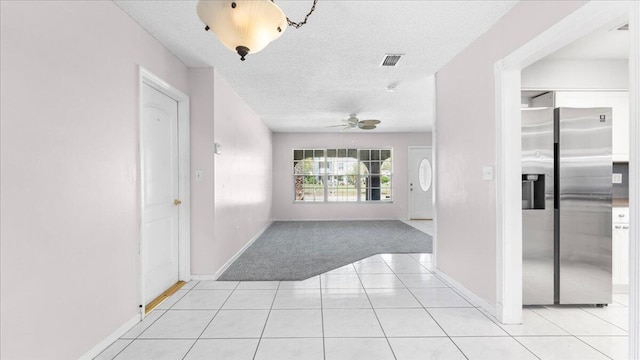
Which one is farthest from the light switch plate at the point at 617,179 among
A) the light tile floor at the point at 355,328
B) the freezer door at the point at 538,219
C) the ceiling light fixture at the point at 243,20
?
the ceiling light fixture at the point at 243,20

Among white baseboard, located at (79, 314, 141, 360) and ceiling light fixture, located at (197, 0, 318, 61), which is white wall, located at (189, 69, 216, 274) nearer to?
white baseboard, located at (79, 314, 141, 360)

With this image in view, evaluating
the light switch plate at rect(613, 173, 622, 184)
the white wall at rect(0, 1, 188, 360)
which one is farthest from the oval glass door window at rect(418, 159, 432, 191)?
the white wall at rect(0, 1, 188, 360)

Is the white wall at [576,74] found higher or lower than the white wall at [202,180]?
higher

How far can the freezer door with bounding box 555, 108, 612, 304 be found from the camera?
2.65 meters

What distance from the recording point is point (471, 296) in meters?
2.88

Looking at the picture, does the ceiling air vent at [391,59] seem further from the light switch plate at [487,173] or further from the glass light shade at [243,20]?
the glass light shade at [243,20]

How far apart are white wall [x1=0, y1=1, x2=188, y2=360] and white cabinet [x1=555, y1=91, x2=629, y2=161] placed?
3954 mm

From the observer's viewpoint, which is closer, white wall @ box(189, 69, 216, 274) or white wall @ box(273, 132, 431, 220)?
white wall @ box(189, 69, 216, 274)

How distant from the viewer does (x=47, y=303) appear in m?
1.66

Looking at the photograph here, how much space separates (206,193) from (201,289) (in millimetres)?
1069

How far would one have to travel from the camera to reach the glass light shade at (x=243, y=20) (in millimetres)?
1311

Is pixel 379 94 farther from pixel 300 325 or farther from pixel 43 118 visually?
pixel 43 118

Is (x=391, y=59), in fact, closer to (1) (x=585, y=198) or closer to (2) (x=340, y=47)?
(2) (x=340, y=47)

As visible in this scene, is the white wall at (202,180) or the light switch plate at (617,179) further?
the white wall at (202,180)
